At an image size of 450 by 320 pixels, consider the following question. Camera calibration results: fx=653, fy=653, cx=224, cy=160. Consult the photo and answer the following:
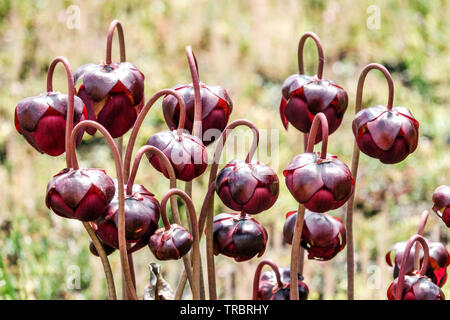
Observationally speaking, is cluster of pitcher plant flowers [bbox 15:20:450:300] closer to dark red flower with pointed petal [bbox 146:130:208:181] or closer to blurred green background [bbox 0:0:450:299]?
dark red flower with pointed petal [bbox 146:130:208:181]

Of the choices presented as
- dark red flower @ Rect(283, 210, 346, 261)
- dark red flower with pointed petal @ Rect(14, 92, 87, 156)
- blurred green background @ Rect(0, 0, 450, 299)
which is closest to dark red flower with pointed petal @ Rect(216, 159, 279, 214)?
dark red flower @ Rect(283, 210, 346, 261)

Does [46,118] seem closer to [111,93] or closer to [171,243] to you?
[111,93]

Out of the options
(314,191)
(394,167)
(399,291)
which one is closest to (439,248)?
(399,291)

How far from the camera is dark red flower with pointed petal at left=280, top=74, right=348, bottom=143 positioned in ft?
3.54

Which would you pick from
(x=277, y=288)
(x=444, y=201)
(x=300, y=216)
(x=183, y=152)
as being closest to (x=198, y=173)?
(x=183, y=152)

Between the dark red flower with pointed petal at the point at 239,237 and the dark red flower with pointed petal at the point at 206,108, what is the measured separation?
0.46ft

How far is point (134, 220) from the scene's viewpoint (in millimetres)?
956

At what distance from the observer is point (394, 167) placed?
295 cm

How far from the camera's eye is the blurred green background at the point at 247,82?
2.31m

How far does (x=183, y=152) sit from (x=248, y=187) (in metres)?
0.11

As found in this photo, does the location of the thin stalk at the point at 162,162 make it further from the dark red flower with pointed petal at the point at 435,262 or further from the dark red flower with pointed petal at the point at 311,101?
the dark red flower with pointed petal at the point at 435,262

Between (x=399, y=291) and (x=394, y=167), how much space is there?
2036mm

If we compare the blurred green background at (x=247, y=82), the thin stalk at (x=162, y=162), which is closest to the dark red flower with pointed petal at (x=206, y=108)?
the thin stalk at (x=162, y=162)
